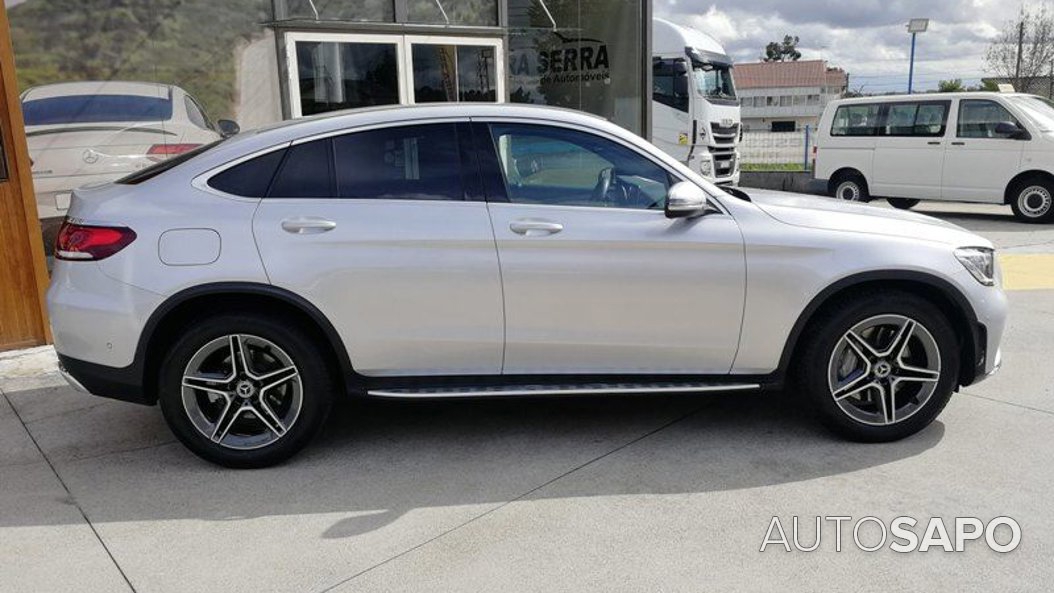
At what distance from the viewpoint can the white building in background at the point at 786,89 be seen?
77.3 metres

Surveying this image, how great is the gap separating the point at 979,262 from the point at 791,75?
276 feet

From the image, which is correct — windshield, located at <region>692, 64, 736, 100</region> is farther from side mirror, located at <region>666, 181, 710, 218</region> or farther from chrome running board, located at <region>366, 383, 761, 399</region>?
chrome running board, located at <region>366, 383, 761, 399</region>

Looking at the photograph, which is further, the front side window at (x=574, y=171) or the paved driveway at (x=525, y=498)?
the front side window at (x=574, y=171)

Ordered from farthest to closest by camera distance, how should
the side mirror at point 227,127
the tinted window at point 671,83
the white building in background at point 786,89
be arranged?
the white building in background at point 786,89, the tinted window at point 671,83, the side mirror at point 227,127

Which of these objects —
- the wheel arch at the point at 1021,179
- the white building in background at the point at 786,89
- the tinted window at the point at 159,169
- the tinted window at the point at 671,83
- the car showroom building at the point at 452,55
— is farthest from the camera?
the white building in background at the point at 786,89

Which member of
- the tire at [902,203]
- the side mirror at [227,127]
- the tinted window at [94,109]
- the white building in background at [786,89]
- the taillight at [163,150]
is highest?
the white building in background at [786,89]

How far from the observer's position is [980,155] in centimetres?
1265

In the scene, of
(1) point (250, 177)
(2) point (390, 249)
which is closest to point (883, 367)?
(2) point (390, 249)

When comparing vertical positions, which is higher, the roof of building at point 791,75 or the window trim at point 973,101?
the roof of building at point 791,75

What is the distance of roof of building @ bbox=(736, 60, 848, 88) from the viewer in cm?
8000

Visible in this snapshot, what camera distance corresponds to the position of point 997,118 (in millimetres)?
12508

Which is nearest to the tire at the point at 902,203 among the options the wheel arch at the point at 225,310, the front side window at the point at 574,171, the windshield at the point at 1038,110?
the windshield at the point at 1038,110

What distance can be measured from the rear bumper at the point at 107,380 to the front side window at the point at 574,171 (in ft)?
6.50

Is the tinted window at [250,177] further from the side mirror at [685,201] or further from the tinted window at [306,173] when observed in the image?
the side mirror at [685,201]
